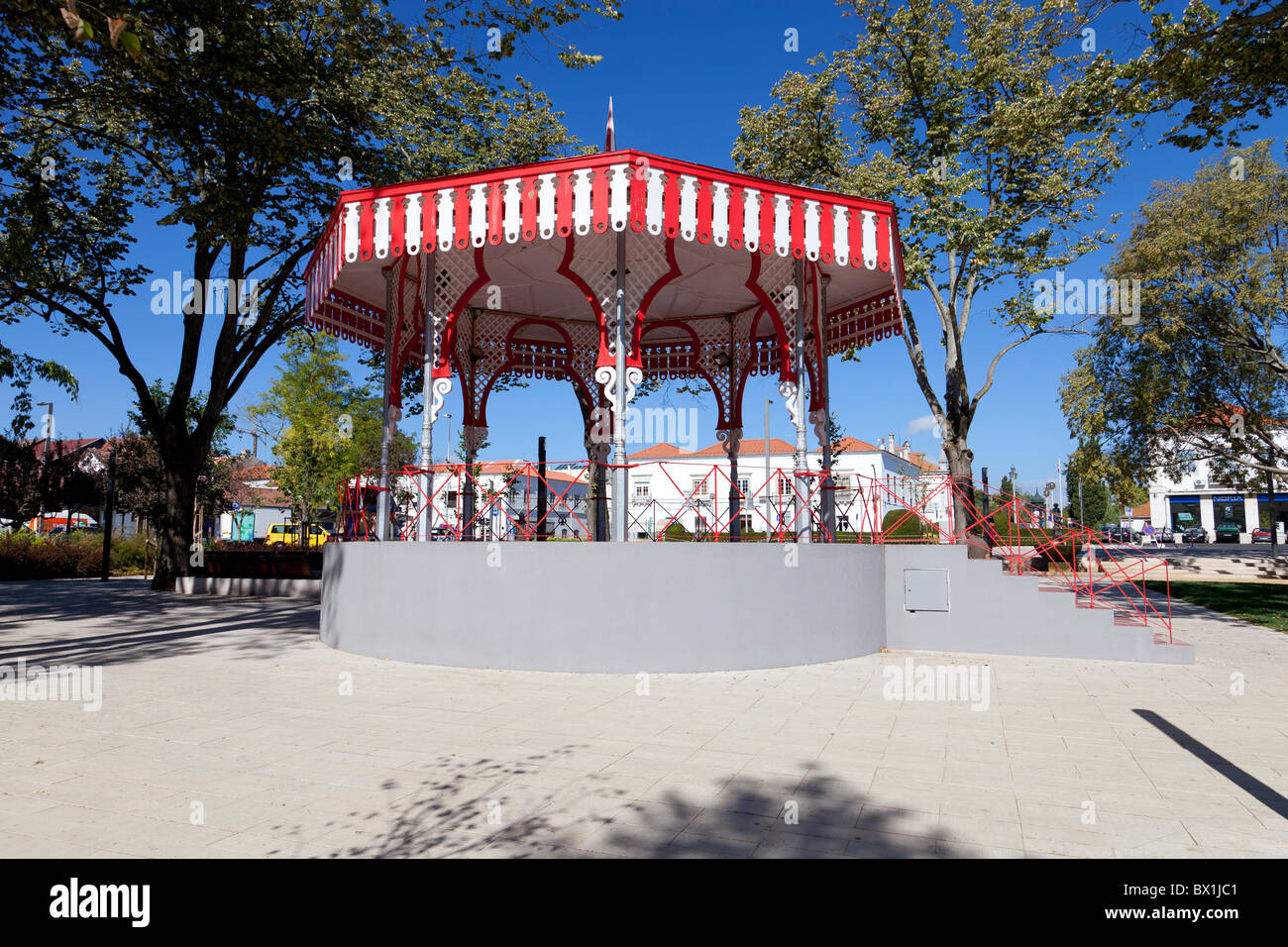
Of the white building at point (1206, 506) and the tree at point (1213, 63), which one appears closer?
the tree at point (1213, 63)

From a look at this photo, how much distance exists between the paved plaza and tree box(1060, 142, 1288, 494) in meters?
17.5

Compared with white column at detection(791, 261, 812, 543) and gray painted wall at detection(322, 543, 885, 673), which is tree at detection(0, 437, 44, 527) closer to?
gray painted wall at detection(322, 543, 885, 673)

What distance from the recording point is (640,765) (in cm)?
477

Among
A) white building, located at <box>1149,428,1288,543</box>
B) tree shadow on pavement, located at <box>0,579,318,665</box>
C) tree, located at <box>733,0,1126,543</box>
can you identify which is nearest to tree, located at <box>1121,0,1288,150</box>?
tree, located at <box>733,0,1126,543</box>

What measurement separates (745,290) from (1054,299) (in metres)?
7.62

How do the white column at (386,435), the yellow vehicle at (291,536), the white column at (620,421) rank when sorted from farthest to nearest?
the yellow vehicle at (291,536) < the white column at (386,435) < the white column at (620,421)

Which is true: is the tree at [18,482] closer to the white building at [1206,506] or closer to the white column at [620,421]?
the white column at [620,421]

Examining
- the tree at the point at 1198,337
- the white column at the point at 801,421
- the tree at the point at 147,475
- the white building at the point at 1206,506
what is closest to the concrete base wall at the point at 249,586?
the tree at the point at 147,475

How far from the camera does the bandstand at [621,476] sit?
8.11m

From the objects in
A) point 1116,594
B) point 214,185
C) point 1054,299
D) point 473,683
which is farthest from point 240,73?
point 1116,594

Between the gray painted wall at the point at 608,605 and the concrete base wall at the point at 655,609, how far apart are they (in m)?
0.01

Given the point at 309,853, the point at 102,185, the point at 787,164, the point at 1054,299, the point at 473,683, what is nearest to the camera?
the point at 309,853

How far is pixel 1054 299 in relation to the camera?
15539 mm
